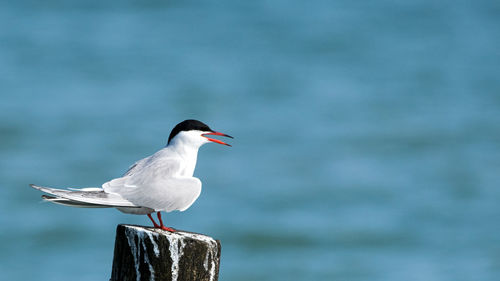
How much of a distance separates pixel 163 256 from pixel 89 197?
2.05 feet

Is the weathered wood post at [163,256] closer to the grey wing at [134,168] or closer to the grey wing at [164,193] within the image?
the grey wing at [164,193]

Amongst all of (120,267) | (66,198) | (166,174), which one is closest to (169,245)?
(120,267)

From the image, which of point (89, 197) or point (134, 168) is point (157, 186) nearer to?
point (134, 168)

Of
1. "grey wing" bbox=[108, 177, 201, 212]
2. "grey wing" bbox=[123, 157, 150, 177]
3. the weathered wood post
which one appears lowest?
the weathered wood post

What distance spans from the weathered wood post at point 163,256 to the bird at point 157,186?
0.32 m

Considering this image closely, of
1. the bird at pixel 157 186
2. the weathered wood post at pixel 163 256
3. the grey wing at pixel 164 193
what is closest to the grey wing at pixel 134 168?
the bird at pixel 157 186

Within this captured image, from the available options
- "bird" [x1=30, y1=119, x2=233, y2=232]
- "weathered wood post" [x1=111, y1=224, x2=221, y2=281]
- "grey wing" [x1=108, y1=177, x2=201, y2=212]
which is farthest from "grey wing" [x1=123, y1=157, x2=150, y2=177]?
"weathered wood post" [x1=111, y1=224, x2=221, y2=281]

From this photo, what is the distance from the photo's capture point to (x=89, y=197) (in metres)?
2.91

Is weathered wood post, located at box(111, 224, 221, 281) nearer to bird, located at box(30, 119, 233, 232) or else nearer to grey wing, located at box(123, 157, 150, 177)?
bird, located at box(30, 119, 233, 232)

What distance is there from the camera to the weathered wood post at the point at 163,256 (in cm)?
251

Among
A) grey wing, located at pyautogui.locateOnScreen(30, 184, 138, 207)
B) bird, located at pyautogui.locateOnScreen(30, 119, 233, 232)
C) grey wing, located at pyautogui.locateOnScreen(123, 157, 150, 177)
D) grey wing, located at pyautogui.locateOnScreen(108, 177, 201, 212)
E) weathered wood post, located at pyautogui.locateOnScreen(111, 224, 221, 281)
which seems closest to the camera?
weathered wood post, located at pyautogui.locateOnScreen(111, 224, 221, 281)

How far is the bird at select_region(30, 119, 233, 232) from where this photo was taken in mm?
2928

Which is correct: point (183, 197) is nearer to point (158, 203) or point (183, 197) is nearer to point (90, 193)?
point (158, 203)

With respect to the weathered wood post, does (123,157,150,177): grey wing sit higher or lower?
higher
